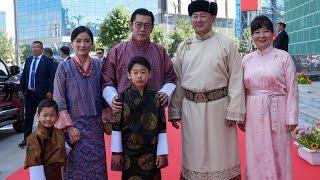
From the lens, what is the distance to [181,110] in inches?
134

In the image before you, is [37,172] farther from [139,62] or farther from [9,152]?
[9,152]

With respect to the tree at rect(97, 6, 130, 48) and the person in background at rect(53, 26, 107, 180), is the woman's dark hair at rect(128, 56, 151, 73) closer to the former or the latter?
the person in background at rect(53, 26, 107, 180)

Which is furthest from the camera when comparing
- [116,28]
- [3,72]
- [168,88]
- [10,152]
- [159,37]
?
[159,37]

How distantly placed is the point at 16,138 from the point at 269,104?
5560 mm

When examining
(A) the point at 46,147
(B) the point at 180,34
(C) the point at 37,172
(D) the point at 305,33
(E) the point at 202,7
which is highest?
(B) the point at 180,34

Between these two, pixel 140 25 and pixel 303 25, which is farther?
pixel 303 25

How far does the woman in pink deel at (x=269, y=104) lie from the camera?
10.8 feet

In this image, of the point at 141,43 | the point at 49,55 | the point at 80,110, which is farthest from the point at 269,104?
the point at 49,55

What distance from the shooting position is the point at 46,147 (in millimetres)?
2979

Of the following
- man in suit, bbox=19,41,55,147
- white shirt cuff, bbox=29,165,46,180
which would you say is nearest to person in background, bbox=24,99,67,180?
white shirt cuff, bbox=29,165,46,180

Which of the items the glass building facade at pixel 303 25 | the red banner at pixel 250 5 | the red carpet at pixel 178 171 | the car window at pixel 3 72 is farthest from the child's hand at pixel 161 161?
the red banner at pixel 250 5

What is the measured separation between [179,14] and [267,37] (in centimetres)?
7395

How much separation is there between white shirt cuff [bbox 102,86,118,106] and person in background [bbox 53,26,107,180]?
3.4 inches

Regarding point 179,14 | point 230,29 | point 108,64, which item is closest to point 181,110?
point 108,64
